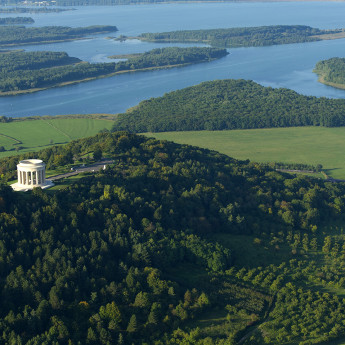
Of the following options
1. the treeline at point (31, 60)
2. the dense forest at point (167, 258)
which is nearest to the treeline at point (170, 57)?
the treeline at point (31, 60)

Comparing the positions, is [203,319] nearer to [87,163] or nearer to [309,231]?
[309,231]

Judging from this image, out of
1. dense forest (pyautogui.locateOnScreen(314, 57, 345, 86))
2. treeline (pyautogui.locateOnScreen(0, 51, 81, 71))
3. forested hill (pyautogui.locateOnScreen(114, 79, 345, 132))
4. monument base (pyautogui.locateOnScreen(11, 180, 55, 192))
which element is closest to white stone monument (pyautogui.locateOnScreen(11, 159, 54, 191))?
monument base (pyautogui.locateOnScreen(11, 180, 55, 192))

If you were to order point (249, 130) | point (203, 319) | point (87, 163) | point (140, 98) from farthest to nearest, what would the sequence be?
point (140, 98)
point (249, 130)
point (87, 163)
point (203, 319)

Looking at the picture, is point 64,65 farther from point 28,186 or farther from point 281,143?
point 28,186

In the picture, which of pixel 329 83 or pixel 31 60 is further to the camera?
pixel 31 60

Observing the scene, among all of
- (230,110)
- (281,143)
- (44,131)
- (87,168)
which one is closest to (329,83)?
(230,110)

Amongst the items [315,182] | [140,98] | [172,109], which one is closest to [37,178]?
[315,182]
